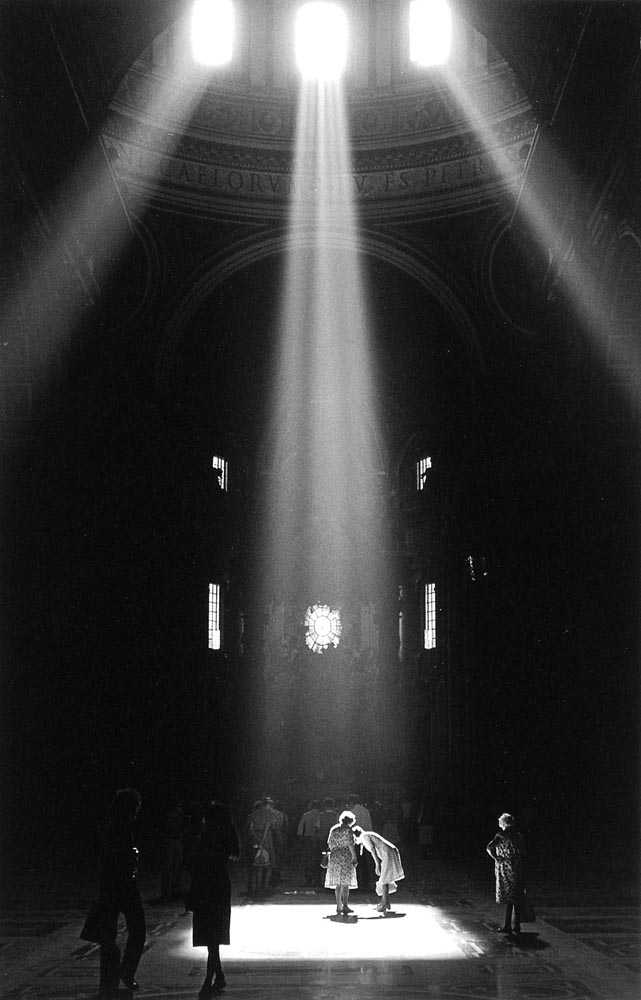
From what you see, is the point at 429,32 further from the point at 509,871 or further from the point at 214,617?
the point at 509,871

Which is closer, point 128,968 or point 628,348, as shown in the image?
point 128,968

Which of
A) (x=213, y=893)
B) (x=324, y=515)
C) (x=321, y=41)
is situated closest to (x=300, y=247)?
(x=321, y=41)

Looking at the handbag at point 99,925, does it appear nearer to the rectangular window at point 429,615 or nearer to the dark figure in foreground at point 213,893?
the dark figure in foreground at point 213,893

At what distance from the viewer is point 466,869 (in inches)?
781

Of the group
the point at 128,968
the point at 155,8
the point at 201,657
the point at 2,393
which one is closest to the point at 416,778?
the point at 201,657

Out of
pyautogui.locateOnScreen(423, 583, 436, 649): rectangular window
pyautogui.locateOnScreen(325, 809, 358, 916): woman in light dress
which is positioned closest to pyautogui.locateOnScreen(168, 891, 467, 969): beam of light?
pyautogui.locateOnScreen(325, 809, 358, 916): woman in light dress

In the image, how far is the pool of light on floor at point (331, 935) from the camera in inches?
399

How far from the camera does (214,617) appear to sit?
2875 cm

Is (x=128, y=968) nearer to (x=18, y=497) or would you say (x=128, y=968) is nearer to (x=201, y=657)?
(x=18, y=497)

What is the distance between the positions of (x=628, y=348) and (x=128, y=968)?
12949 mm

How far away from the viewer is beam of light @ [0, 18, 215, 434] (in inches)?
723

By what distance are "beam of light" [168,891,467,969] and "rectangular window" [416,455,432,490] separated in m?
15.9

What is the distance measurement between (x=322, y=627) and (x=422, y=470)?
15.1 feet

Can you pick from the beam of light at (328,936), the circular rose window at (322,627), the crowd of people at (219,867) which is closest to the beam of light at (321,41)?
the circular rose window at (322,627)
